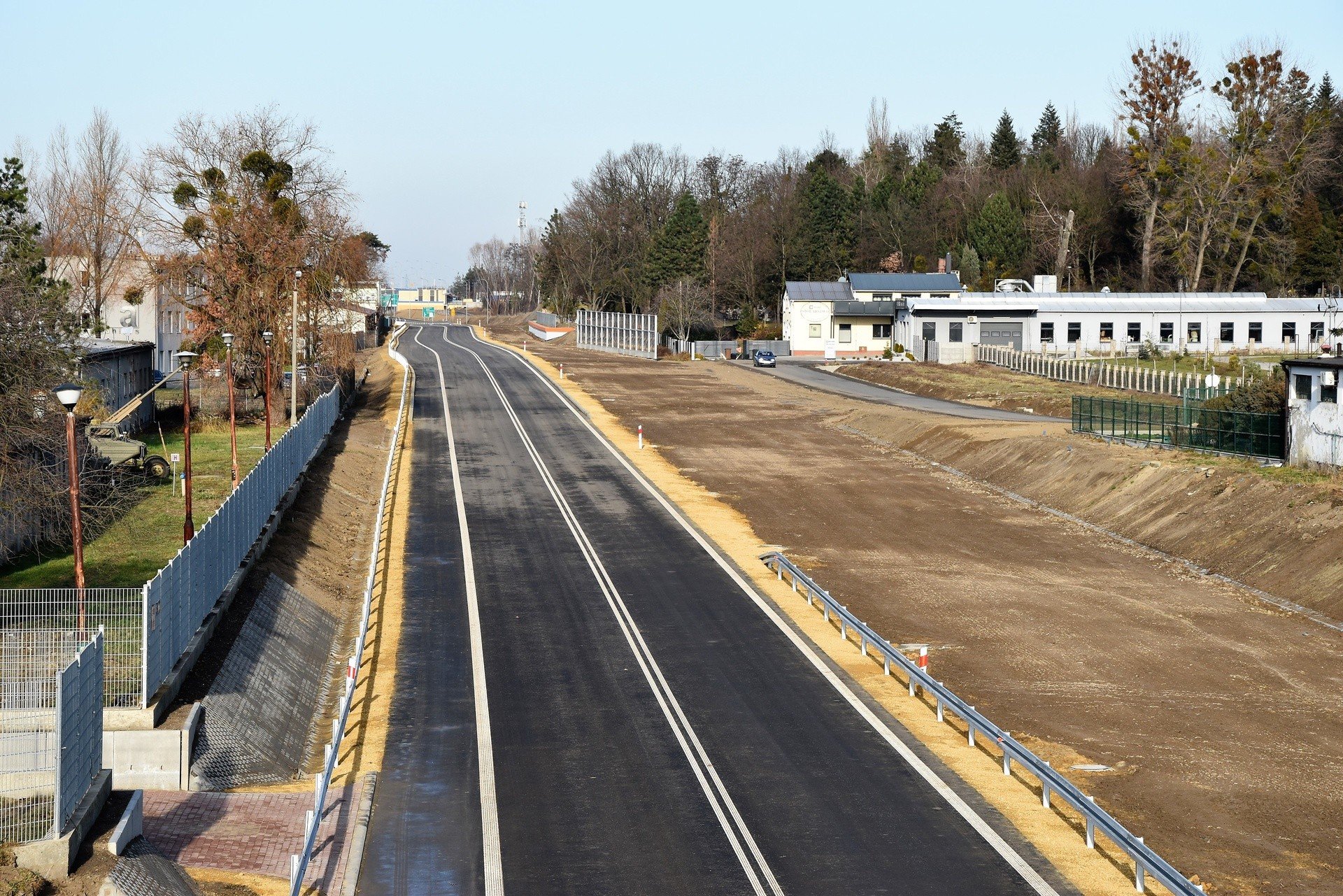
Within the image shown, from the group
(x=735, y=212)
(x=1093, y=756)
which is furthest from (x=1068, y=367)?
(x=735, y=212)

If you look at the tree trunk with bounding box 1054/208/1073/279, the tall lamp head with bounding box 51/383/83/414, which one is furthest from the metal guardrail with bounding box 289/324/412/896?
the tree trunk with bounding box 1054/208/1073/279

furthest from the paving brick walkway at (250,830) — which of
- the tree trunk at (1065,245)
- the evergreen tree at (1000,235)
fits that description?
the evergreen tree at (1000,235)

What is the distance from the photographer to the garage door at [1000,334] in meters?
100

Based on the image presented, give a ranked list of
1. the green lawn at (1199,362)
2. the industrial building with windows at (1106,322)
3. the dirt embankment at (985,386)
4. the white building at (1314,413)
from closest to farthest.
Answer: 1. the white building at (1314,413)
2. the dirt embankment at (985,386)
3. the green lawn at (1199,362)
4. the industrial building with windows at (1106,322)

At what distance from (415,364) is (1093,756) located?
86.6m

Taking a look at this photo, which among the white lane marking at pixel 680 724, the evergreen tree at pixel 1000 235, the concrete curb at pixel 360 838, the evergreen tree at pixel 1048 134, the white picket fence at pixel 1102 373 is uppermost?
the evergreen tree at pixel 1048 134

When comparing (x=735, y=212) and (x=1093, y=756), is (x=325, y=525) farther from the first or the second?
(x=735, y=212)

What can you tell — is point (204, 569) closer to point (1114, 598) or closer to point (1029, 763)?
point (1029, 763)

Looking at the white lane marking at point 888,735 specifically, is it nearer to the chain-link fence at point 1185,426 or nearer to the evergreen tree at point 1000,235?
the chain-link fence at point 1185,426

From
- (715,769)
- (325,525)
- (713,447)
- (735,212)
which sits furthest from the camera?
(735,212)

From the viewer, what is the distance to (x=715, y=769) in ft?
72.3

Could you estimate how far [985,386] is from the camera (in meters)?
83.0

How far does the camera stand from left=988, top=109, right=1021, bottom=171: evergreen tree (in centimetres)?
15412

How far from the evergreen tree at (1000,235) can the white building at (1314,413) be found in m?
85.3
